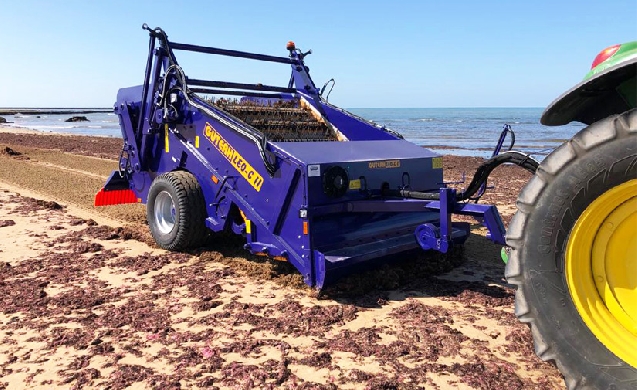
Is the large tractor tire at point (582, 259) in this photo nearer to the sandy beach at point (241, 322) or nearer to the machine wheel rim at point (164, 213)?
the sandy beach at point (241, 322)

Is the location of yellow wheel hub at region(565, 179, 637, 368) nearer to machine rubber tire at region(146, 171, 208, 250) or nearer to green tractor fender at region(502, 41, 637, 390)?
green tractor fender at region(502, 41, 637, 390)

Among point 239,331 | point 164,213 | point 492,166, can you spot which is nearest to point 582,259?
point 492,166

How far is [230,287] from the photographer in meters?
4.46

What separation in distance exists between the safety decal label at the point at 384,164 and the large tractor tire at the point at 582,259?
7.48ft

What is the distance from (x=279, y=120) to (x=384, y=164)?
1.70 m

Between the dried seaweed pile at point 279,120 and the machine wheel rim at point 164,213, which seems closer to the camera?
the machine wheel rim at point 164,213

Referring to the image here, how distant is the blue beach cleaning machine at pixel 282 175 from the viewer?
4051mm

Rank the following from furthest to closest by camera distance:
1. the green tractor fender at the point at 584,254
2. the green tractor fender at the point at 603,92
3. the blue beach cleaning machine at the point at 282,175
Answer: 1. the blue beach cleaning machine at the point at 282,175
2. the green tractor fender at the point at 603,92
3. the green tractor fender at the point at 584,254

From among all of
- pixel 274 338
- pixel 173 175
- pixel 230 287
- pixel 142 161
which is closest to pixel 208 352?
pixel 274 338

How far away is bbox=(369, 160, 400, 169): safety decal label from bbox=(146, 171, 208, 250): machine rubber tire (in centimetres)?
178

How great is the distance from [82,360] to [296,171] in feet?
6.53

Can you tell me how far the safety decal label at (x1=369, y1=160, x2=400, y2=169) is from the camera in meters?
4.52

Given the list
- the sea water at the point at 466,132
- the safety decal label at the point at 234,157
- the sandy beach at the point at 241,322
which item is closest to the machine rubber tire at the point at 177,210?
the sandy beach at the point at 241,322

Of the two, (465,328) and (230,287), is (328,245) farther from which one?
(465,328)
